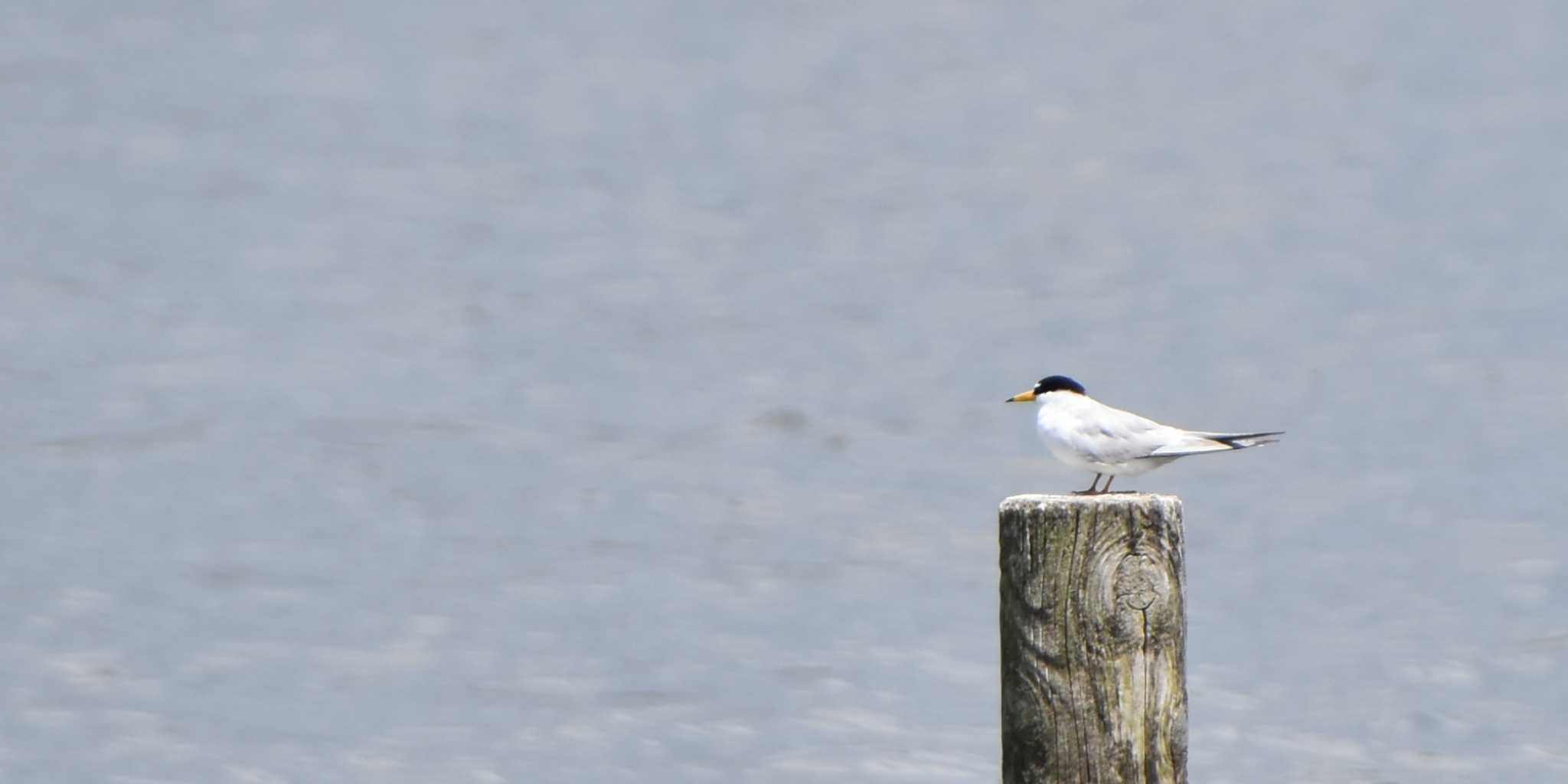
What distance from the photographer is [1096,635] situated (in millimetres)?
4965

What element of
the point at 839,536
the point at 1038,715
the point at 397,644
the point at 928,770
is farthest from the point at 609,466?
the point at 1038,715

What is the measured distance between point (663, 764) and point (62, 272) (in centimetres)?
1312

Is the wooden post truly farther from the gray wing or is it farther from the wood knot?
the gray wing

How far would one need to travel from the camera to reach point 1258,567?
49.2ft

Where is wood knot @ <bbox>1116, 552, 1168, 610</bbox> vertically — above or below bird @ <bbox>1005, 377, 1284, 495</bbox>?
below

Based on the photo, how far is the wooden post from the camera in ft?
16.1

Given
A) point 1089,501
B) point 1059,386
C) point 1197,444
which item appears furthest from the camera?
point 1059,386

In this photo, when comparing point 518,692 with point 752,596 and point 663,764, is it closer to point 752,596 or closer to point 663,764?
point 663,764

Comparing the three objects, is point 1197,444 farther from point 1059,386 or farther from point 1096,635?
point 1096,635

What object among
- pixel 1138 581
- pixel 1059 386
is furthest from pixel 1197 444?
pixel 1138 581

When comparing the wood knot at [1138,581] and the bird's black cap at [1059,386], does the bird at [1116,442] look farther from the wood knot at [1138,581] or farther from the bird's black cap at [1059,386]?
the wood knot at [1138,581]

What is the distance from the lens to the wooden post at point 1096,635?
4.91m

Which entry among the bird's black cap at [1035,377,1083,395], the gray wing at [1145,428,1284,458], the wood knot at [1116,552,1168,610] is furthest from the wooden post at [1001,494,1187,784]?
the bird's black cap at [1035,377,1083,395]

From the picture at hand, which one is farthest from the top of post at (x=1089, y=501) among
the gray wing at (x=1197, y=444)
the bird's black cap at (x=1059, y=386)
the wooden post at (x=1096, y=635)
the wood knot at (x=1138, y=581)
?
the bird's black cap at (x=1059, y=386)
